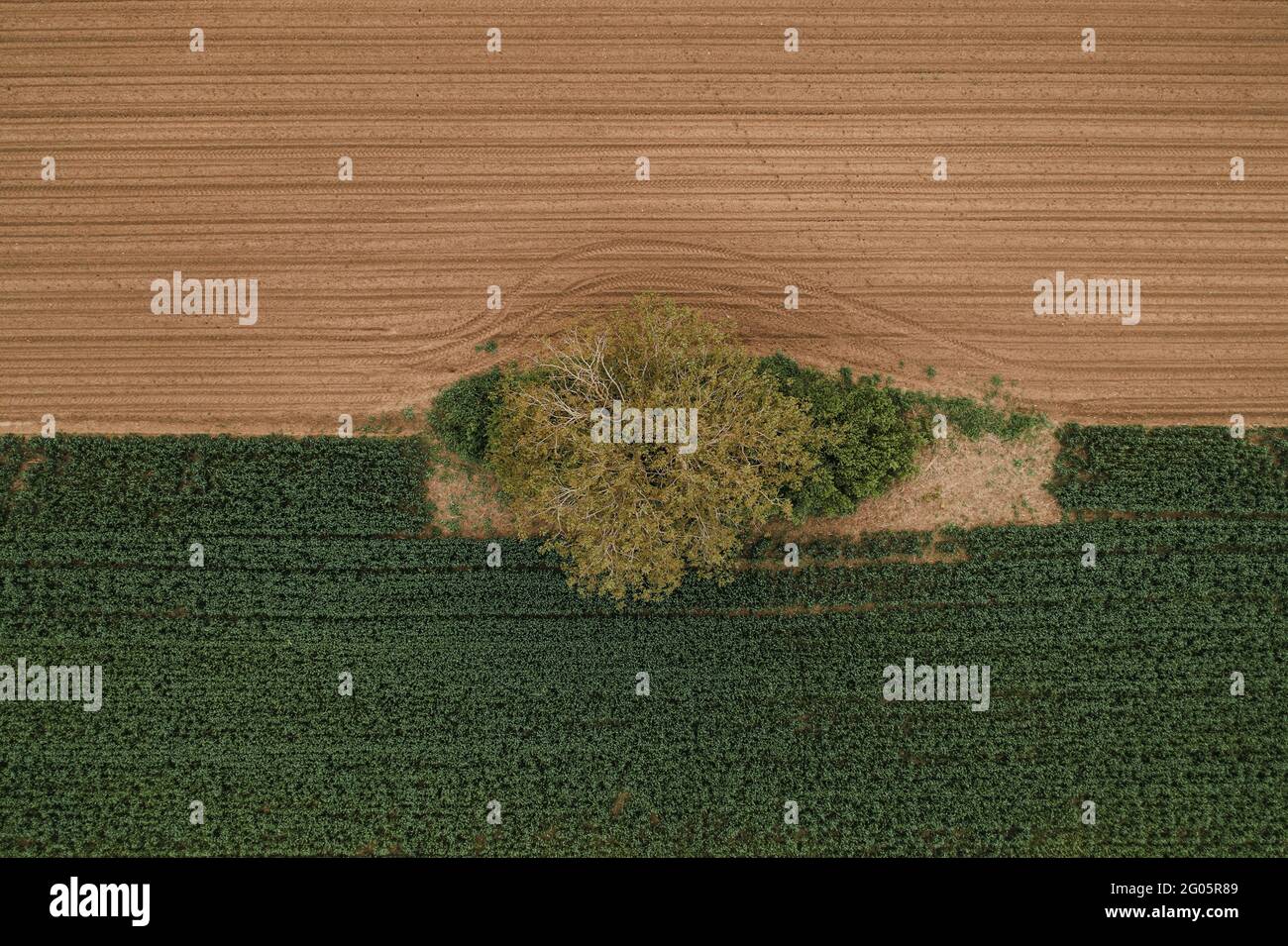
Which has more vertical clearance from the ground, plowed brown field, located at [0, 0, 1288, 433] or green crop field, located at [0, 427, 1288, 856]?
plowed brown field, located at [0, 0, 1288, 433]

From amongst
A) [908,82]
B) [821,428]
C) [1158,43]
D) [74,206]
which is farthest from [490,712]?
[1158,43]

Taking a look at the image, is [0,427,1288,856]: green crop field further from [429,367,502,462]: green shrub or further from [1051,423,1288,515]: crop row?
[429,367,502,462]: green shrub
